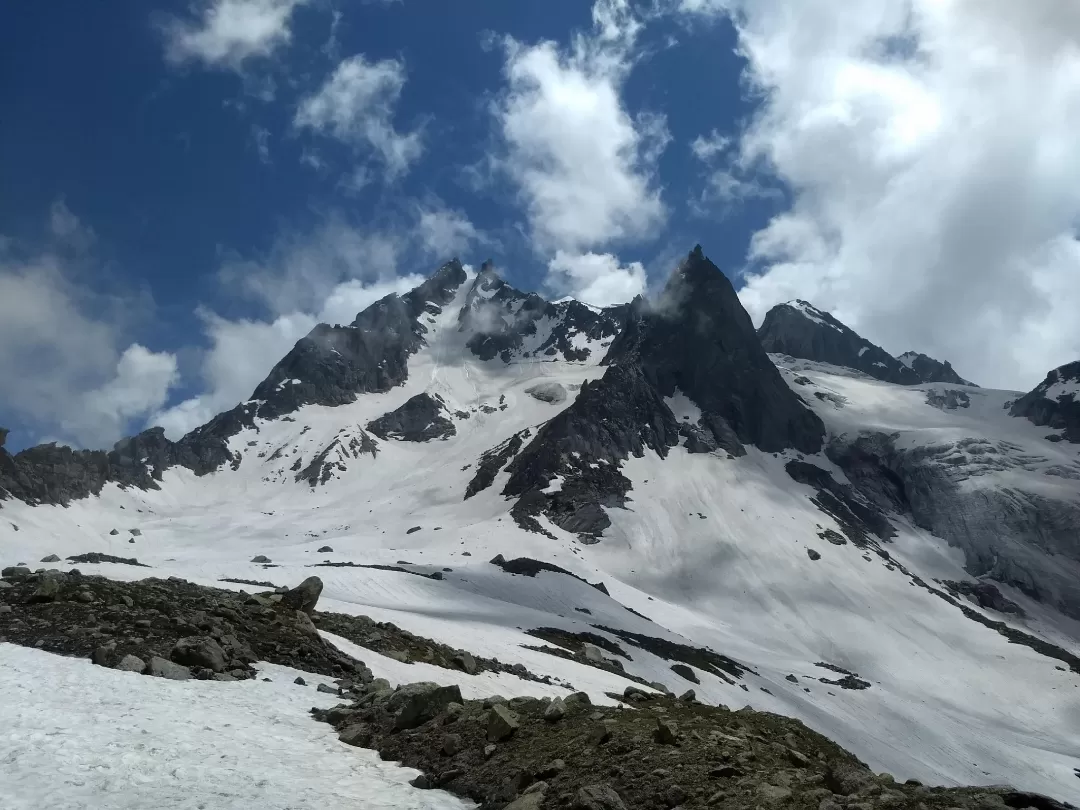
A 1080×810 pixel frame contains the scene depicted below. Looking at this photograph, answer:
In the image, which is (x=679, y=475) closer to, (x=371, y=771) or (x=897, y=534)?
(x=897, y=534)

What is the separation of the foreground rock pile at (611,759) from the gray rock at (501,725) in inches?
0.9

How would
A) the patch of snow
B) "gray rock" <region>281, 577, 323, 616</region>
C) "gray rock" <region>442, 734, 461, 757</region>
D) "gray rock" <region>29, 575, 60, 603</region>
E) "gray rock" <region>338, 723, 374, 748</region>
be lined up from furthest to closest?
"gray rock" <region>281, 577, 323, 616</region> → "gray rock" <region>29, 575, 60, 603</region> → "gray rock" <region>338, 723, 374, 748</region> → "gray rock" <region>442, 734, 461, 757</region> → the patch of snow

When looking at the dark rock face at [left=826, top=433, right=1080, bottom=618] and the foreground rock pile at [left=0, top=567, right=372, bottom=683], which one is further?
the dark rock face at [left=826, top=433, right=1080, bottom=618]

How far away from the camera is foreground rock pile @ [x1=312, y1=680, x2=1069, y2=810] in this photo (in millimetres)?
9352

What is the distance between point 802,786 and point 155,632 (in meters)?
18.1

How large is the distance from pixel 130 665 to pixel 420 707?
8.02m

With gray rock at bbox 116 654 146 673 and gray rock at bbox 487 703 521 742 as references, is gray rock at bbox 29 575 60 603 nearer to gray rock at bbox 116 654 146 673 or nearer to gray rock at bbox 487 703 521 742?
gray rock at bbox 116 654 146 673

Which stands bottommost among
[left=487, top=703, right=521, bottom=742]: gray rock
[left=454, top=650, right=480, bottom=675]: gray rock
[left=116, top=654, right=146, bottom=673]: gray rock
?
[left=116, top=654, right=146, bottom=673]: gray rock

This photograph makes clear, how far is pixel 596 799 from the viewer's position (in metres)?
9.82

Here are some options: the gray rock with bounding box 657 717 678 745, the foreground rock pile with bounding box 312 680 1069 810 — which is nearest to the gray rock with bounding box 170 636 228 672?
the foreground rock pile with bounding box 312 680 1069 810

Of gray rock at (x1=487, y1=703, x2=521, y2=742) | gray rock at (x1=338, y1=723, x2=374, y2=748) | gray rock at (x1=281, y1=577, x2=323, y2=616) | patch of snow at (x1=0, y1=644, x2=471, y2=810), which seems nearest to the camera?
patch of snow at (x1=0, y1=644, x2=471, y2=810)

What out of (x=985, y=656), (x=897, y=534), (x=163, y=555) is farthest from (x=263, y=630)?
(x=897, y=534)

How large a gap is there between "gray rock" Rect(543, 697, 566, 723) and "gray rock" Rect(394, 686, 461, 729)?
99.7 inches

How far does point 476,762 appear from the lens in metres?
12.7
